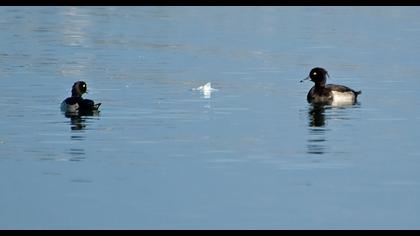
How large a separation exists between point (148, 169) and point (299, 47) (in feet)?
93.4

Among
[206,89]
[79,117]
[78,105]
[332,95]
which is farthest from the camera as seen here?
[206,89]

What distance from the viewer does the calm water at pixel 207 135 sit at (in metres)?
18.3

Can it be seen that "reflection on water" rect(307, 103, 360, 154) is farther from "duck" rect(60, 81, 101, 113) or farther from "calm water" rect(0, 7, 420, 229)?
"duck" rect(60, 81, 101, 113)

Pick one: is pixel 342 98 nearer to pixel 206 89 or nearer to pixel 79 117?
pixel 206 89

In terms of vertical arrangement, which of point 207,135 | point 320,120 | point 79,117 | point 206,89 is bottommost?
point 207,135

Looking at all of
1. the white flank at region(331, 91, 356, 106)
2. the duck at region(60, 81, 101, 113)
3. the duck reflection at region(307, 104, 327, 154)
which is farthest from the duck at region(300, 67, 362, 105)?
the duck at region(60, 81, 101, 113)

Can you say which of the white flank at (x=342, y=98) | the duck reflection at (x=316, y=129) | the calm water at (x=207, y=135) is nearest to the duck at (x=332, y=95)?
the white flank at (x=342, y=98)

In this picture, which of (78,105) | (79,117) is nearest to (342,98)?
(78,105)

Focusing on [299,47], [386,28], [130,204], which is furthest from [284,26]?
[130,204]

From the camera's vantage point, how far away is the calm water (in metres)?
18.3

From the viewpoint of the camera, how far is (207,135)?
25703 mm
